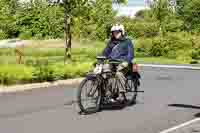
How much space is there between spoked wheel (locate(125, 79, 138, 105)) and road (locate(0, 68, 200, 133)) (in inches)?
7.6

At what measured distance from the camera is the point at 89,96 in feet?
37.4

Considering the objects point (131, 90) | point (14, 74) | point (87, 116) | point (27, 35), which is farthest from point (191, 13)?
point (87, 116)

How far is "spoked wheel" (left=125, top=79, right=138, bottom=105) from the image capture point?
500 inches

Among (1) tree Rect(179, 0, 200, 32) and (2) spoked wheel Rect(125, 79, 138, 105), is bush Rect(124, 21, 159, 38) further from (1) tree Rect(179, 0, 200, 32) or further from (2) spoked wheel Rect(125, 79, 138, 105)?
(2) spoked wheel Rect(125, 79, 138, 105)

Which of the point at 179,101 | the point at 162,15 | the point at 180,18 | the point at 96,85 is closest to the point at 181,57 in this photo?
the point at 162,15

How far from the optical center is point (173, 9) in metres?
46.5

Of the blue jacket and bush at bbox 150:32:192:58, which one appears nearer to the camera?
the blue jacket

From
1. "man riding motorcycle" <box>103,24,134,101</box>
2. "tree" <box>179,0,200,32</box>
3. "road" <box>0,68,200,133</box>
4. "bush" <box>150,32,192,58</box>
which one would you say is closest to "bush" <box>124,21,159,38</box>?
"tree" <box>179,0,200,32</box>

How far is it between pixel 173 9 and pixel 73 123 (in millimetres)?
37123

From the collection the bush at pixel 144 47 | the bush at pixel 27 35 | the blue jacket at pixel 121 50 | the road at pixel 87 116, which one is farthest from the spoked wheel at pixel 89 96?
the bush at pixel 27 35

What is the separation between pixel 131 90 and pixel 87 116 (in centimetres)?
193

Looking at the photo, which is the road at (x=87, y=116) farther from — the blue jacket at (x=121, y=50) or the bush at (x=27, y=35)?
the bush at (x=27, y=35)

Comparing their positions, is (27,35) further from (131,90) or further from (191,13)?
(131,90)

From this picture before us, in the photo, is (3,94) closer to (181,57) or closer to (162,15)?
(181,57)
